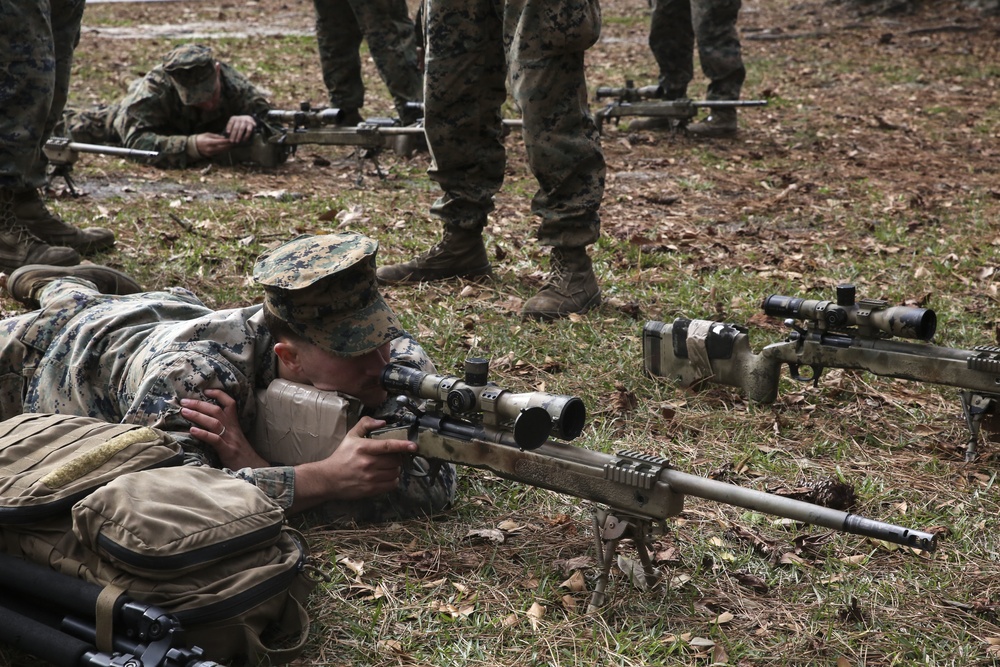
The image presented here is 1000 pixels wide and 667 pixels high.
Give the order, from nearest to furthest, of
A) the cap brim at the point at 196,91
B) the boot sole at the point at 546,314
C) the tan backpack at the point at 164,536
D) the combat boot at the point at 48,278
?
1. the tan backpack at the point at 164,536
2. the combat boot at the point at 48,278
3. the boot sole at the point at 546,314
4. the cap brim at the point at 196,91

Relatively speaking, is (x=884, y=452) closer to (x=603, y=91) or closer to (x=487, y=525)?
(x=487, y=525)

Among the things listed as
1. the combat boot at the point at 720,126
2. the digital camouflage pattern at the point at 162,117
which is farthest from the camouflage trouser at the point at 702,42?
the digital camouflage pattern at the point at 162,117

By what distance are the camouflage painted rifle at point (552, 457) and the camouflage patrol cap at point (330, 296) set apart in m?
0.19

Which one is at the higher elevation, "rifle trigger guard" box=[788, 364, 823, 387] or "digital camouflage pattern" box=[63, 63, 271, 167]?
"digital camouflage pattern" box=[63, 63, 271, 167]

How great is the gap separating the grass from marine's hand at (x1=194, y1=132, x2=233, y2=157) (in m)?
0.23

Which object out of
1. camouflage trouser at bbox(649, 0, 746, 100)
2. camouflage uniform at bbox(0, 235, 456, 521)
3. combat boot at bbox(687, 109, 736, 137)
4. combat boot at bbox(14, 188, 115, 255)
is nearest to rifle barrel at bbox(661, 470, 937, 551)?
camouflage uniform at bbox(0, 235, 456, 521)

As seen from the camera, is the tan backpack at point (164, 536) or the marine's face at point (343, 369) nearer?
the tan backpack at point (164, 536)

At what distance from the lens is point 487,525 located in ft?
12.7

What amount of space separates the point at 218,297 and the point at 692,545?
366cm

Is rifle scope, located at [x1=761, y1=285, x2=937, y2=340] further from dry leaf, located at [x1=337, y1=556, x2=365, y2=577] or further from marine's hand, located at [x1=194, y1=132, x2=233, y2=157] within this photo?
marine's hand, located at [x1=194, y1=132, x2=233, y2=157]

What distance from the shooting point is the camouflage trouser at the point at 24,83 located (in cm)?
585

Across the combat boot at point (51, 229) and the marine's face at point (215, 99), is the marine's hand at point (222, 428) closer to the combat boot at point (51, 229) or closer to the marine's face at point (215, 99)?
the combat boot at point (51, 229)

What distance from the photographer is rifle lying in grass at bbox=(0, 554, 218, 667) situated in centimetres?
262

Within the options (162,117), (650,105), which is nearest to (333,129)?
(162,117)
